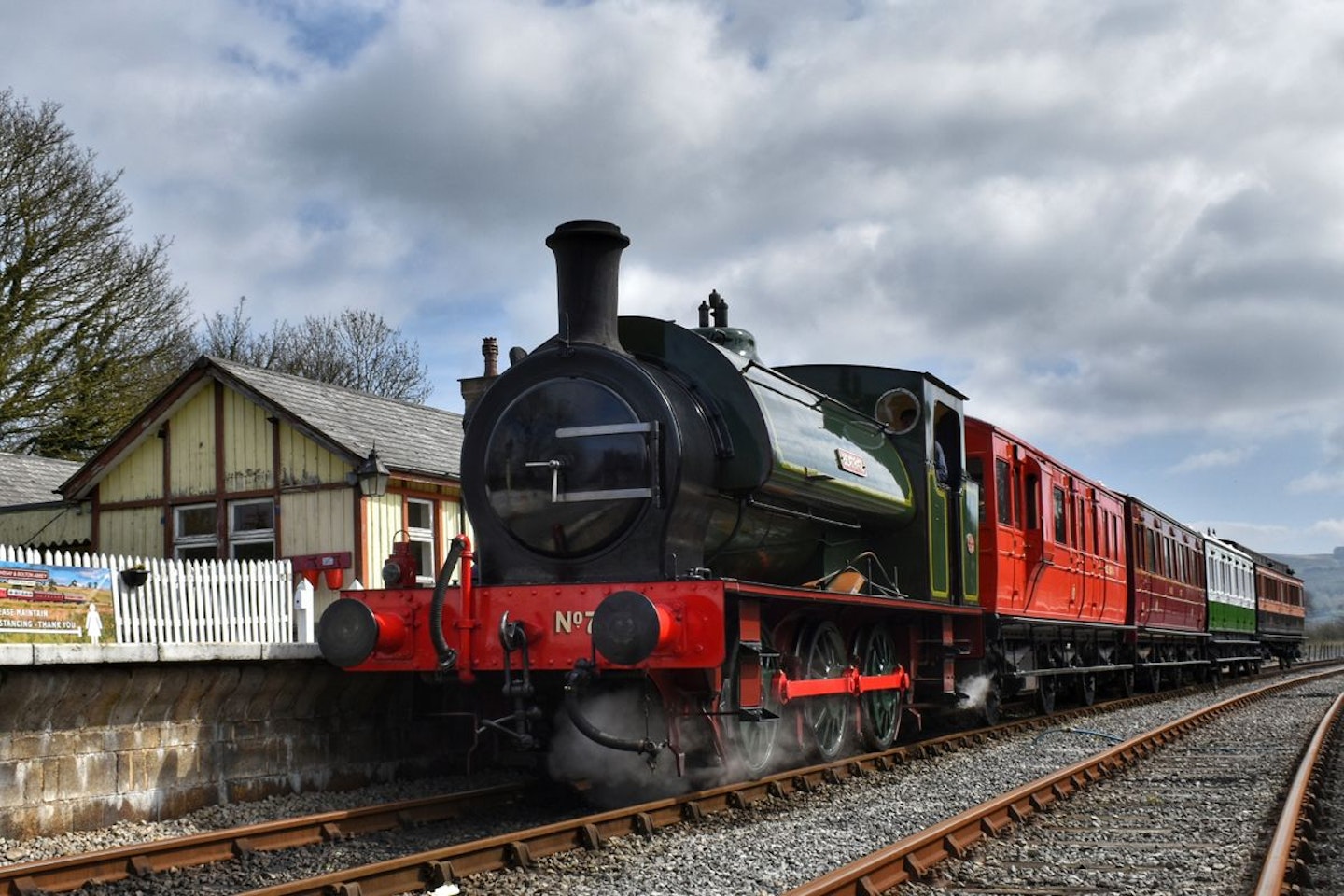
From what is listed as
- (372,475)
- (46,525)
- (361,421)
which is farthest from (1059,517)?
(46,525)

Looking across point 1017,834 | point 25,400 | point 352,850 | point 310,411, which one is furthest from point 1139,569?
point 25,400

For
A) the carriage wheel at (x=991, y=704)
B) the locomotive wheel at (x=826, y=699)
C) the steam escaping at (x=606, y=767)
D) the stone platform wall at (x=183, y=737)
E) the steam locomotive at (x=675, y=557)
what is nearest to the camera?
the stone platform wall at (x=183, y=737)

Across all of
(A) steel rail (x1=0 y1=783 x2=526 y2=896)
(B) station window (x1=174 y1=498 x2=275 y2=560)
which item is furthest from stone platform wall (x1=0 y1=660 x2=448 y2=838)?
(B) station window (x1=174 y1=498 x2=275 y2=560)

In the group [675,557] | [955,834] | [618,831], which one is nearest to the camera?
[955,834]

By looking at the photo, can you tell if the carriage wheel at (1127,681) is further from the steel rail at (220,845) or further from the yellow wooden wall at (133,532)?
the steel rail at (220,845)

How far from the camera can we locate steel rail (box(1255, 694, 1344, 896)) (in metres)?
5.78

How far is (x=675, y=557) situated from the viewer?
8.20 metres

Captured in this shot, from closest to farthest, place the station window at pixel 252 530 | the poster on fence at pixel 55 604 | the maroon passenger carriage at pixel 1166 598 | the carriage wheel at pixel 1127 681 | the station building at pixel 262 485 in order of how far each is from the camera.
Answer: the poster on fence at pixel 55 604
the station building at pixel 262 485
the station window at pixel 252 530
the carriage wheel at pixel 1127 681
the maroon passenger carriage at pixel 1166 598

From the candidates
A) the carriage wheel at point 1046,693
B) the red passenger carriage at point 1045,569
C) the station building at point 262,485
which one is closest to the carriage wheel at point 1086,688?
the red passenger carriage at point 1045,569

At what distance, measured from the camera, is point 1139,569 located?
20.5 m

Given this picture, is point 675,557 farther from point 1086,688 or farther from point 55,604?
point 1086,688

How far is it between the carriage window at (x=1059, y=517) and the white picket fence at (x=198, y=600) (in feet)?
28.6

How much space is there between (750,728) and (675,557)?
1590 millimetres

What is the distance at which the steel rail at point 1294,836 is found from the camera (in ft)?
19.0
